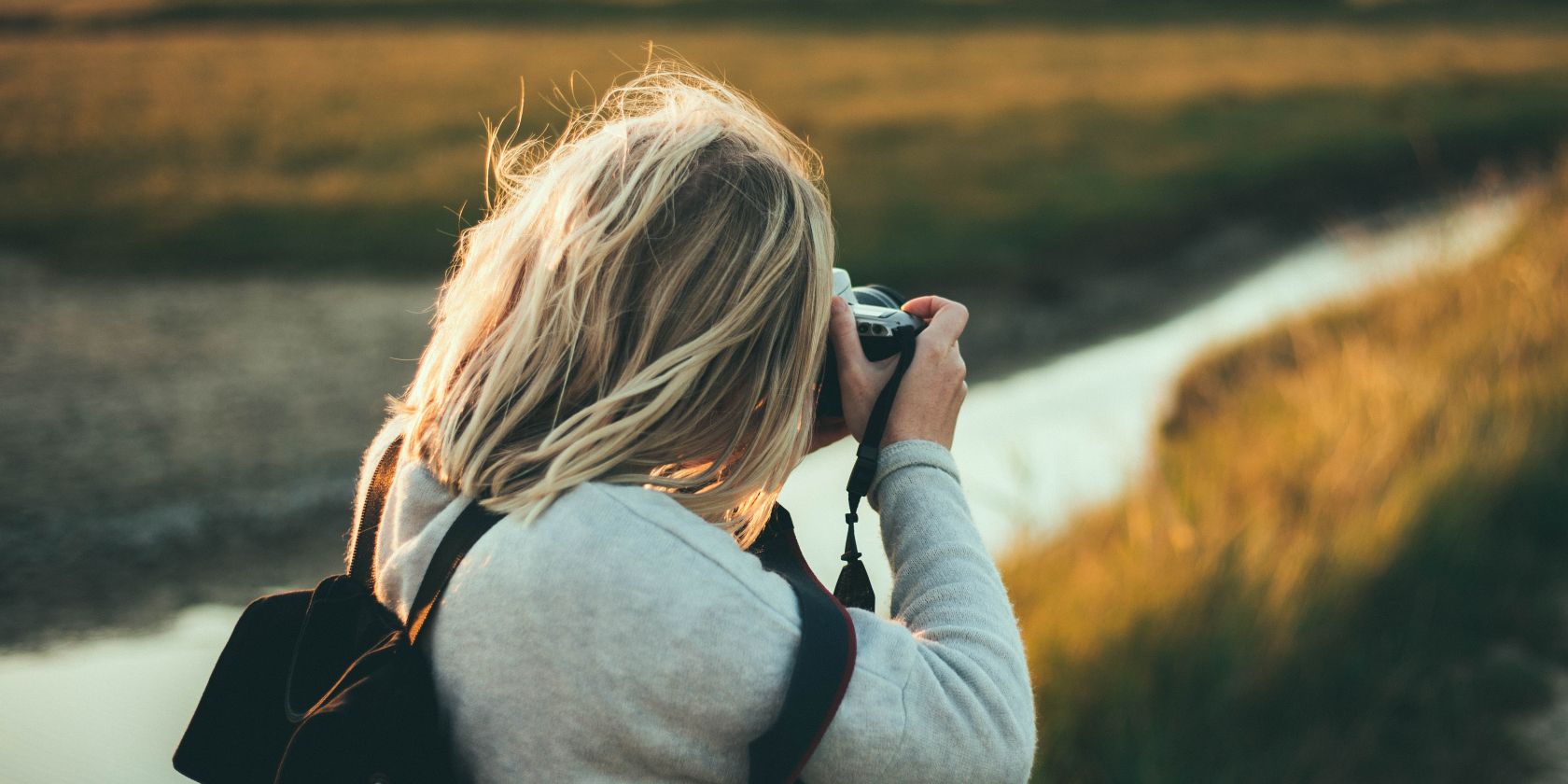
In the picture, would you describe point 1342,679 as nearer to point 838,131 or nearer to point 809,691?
point 809,691

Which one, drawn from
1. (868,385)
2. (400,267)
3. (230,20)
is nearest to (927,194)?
(400,267)

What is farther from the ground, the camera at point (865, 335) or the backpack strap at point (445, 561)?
the camera at point (865, 335)

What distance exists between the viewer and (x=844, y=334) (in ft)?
4.62

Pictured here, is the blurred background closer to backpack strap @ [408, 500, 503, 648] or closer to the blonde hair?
the blonde hair

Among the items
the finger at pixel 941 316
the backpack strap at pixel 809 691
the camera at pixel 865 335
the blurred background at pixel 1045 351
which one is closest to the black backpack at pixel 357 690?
the backpack strap at pixel 809 691

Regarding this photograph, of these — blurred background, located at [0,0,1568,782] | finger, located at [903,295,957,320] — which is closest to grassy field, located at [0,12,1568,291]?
blurred background, located at [0,0,1568,782]

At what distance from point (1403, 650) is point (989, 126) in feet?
33.2

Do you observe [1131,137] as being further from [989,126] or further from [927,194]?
[927,194]

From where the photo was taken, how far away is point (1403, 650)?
118 inches

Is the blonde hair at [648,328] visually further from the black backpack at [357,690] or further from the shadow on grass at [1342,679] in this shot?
the shadow on grass at [1342,679]

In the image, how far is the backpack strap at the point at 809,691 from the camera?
105cm

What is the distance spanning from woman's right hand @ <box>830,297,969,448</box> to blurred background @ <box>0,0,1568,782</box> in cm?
106

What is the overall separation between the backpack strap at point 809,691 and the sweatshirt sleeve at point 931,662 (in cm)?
3

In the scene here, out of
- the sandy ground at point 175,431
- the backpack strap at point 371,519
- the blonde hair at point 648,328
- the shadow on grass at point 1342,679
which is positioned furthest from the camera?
the sandy ground at point 175,431
